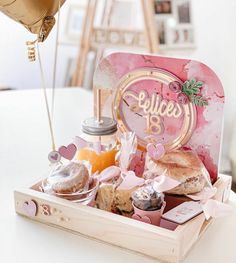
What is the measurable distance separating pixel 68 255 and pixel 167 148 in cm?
35

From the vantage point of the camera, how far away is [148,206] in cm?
99

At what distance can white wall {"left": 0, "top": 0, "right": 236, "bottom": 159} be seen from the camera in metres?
3.09

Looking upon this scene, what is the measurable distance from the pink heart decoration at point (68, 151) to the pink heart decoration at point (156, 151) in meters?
0.18

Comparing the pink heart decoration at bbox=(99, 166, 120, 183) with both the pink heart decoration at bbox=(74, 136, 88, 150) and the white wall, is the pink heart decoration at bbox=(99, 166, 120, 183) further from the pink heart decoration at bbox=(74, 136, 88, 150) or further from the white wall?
the white wall

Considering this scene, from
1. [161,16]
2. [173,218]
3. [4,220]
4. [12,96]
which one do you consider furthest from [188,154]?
[161,16]

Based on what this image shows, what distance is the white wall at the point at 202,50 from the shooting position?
10.1 feet

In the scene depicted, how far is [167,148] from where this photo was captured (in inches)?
45.0

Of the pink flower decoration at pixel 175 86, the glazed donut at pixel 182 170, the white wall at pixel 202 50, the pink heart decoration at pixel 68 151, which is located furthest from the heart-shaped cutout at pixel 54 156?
the white wall at pixel 202 50

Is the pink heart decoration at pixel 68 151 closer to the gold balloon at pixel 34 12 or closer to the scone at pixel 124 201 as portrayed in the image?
the scone at pixel 124 201

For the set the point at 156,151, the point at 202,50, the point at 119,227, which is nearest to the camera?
the point at 119,227

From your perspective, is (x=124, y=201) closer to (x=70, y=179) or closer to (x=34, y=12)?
(x=70, y=179)

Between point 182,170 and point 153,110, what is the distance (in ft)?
0.57

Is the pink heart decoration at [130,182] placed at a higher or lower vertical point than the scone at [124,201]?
higher

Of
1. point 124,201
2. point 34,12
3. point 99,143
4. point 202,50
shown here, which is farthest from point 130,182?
point 202,50
